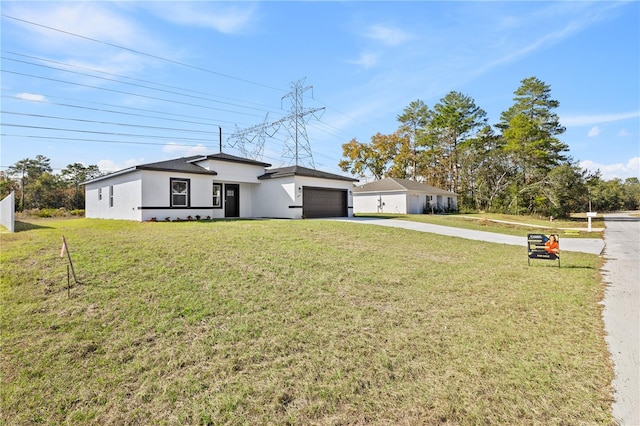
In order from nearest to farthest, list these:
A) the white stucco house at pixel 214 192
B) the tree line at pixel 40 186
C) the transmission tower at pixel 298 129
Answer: the white stucco house at pixel 214 192
the transmission tower at pixel 298 129
the tree line at pixel 40 186

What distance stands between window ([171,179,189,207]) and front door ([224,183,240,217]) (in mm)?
2732

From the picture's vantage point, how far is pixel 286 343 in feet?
12.5

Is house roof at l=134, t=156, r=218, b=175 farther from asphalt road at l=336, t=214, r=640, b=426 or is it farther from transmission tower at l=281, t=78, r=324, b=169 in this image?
asphalt road at l=336, t=214, r=640, b=426

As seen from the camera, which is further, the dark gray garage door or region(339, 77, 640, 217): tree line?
region(339, 77, 640, 217): tree line

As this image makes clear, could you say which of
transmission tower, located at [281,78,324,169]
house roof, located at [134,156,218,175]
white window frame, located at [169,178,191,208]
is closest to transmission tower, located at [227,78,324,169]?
transmission tower, located at [281,78,324,169]

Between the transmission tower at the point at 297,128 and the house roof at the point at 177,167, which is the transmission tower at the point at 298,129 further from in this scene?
the house roof at the point at 177,167

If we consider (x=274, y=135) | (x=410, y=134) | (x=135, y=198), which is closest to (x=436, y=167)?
(x=410, y=134)

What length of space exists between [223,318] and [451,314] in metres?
3.52

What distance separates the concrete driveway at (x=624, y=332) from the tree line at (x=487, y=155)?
2596 cm

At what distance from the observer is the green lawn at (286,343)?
273 centimetres

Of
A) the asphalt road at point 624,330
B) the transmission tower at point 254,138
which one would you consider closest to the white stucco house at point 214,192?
the transmission tower at point 254,138

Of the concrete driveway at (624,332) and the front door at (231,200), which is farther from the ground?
the front door at (231,200)

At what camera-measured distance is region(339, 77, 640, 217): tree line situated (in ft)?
105

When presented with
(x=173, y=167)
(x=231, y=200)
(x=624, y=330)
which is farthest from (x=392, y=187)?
(x=624, y=330)
